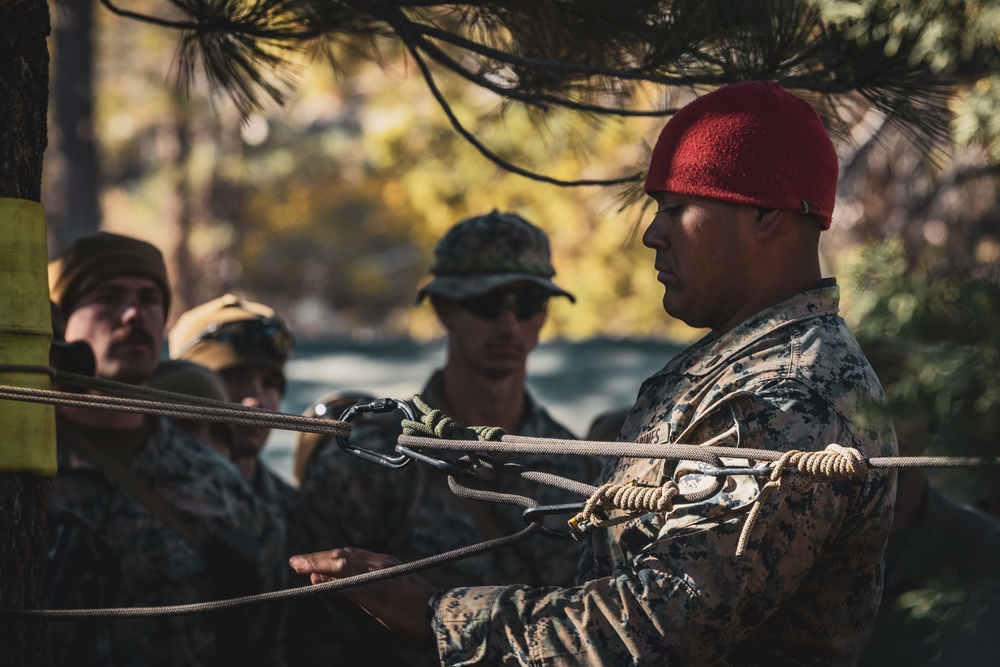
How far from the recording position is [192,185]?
23.6 m

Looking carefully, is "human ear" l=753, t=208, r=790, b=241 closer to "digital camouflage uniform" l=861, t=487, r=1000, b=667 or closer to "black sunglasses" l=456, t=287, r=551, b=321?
"digital camouflage uniform" l=861, t=487, r=1000, b=667

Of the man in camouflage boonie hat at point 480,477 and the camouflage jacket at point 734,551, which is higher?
the man in camouflage boonie hat at point 480,477

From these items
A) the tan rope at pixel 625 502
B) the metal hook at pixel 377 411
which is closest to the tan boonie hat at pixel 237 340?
the metal hook at pixel 377 411

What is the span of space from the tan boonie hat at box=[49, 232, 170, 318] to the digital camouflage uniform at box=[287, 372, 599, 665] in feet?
3.36

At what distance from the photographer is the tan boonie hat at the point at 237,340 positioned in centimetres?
515

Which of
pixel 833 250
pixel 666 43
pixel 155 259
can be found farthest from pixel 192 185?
pixel 666 43

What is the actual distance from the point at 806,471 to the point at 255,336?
359 cm

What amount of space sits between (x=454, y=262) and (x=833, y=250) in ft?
22.4

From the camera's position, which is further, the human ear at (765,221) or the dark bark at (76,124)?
the dark bark at (76,124)

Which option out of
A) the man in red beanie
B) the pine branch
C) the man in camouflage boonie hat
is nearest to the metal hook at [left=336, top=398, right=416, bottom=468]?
the man in red beanie

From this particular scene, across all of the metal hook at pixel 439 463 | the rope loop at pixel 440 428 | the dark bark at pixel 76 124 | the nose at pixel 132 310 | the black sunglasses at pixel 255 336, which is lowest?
the metal hook at pixel 439 463

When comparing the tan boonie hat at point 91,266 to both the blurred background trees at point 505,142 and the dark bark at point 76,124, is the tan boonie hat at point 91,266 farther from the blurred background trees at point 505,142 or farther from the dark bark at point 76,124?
the dark bark at point 76,124

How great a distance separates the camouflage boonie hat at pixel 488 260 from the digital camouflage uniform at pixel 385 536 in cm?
62

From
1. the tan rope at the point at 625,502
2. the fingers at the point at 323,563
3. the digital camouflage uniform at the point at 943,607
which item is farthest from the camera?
the fingers at the point at 323,563
